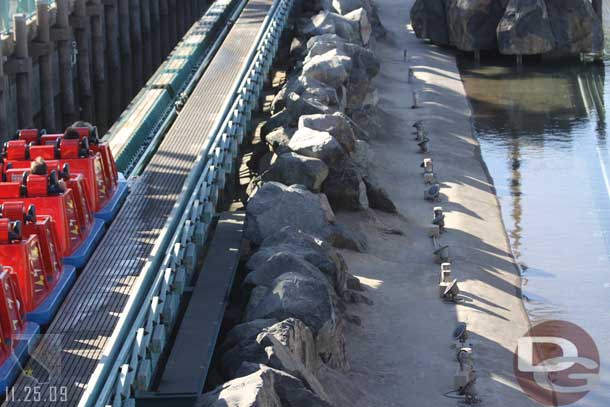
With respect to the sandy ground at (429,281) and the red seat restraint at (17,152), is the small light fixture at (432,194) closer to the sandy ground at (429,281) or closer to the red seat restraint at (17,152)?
the sandy ground at (429,281)

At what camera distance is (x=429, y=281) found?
97.3 ft

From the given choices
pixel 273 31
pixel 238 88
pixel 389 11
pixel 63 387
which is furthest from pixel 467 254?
pixel 389 11

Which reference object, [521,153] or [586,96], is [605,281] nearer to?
[521,153]

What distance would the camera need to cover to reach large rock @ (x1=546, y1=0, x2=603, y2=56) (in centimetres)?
5781

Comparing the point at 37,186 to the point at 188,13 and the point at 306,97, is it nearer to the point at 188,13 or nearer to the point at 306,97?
the point at 306,97

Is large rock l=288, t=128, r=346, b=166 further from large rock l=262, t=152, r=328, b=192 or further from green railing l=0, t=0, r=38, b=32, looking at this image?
green railing l=0, t=0, r=38, b=32

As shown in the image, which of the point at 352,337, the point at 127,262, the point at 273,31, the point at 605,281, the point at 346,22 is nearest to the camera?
the point at 127,262

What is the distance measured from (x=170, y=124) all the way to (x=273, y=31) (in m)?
10.8

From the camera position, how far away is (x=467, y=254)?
3209 centimetres

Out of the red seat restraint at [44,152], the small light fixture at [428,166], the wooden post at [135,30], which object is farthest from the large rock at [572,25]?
the red seat restraint at [44,152]

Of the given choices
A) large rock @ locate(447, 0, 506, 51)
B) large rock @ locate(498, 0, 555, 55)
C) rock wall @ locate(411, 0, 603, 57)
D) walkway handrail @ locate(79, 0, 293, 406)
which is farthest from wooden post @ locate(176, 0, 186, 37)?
walkway handrail @ locate(79, 0, 293, 406)

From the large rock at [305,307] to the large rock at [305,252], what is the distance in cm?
173

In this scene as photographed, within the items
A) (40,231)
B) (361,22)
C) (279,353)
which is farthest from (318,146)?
(361,22)

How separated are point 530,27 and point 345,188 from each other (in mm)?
26413
